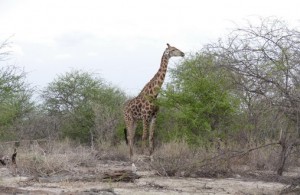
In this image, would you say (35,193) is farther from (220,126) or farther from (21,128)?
(21,128)

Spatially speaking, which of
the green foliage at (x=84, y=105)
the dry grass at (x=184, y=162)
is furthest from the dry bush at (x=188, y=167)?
the green foliage at (x=84, y=105)

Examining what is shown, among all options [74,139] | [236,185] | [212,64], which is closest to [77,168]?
[236,185]

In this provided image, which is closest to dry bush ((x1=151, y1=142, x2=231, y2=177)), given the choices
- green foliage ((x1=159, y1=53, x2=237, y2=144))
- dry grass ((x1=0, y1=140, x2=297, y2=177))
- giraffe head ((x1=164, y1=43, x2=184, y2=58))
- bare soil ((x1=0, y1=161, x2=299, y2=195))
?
dry grass ((x1=0, y1=140, x2=297, y2=177))

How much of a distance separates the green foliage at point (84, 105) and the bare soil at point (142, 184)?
9.18 metres

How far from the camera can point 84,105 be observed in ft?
77.4

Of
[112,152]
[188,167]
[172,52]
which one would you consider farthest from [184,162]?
[112,152]

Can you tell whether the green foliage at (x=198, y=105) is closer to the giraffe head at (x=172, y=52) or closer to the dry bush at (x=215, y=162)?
the giraffe head at (x=172, y=52)

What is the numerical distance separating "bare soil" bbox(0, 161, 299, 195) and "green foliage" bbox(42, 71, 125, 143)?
918cm

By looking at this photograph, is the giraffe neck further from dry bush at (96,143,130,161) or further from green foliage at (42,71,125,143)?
green foliage at (42,71,125,143)

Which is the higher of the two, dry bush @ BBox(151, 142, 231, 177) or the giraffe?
the giraffe

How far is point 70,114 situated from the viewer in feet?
77.6

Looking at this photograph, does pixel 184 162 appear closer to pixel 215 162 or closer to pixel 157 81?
pixel 215 162

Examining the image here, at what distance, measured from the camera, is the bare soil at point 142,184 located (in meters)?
9.21

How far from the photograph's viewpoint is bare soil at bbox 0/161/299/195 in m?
9.21
